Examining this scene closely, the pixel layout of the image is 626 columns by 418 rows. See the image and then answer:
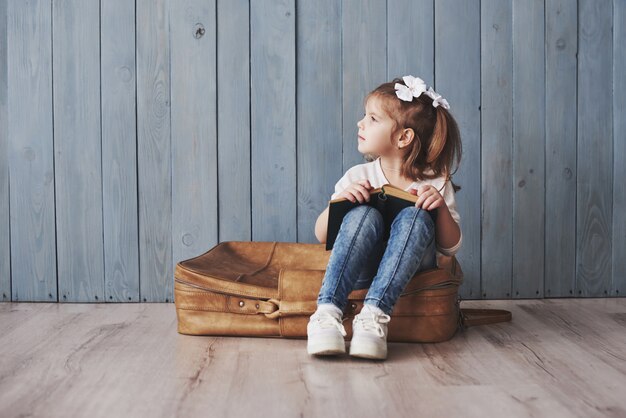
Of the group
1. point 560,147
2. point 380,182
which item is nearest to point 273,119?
point 380,182

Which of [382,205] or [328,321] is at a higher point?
[382,205]

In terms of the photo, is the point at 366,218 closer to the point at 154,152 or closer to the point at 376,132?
the point at 376,132

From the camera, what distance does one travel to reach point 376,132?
73.9 inches

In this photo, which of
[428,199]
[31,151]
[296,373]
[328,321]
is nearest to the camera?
[296,373]

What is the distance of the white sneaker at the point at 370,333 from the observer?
154 cm

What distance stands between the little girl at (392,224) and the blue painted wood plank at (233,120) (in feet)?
1.49

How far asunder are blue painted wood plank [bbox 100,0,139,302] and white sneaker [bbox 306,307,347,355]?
90cm

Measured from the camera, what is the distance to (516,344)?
173 cm

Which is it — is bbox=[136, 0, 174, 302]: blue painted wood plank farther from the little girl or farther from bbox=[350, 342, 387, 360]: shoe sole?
bbox=[350, 342, 387, 360]: shoe sole

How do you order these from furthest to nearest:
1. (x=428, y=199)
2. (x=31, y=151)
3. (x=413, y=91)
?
(x=31, y=151) < (x=413, y=91) < (x=428, y=199)

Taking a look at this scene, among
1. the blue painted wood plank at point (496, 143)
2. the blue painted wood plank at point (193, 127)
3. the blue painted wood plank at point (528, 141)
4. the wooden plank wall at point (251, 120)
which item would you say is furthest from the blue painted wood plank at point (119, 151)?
the blue painted wood plank at point (528, 141)

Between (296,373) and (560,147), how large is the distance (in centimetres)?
132

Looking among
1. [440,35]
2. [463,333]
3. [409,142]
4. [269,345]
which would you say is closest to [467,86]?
[440,35]

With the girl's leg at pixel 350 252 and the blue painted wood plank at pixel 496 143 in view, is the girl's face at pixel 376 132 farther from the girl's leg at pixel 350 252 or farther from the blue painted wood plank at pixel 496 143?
the blue painted wood plank at pixel 496 143
